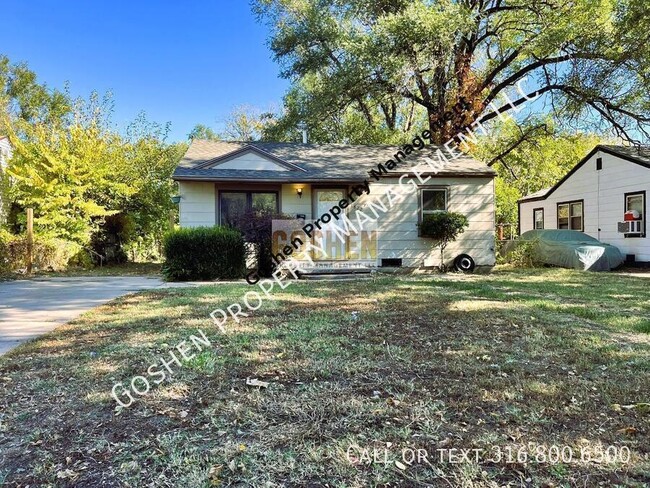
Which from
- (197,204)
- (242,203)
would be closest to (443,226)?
(242,203)

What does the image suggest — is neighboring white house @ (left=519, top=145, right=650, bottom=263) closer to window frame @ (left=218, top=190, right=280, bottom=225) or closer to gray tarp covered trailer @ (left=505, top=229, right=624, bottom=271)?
gray tarp covered trailer @ (left=505, top=229, right=624, bottom=271)

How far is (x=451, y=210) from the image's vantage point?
11305 mm

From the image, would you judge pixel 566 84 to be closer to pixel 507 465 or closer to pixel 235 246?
pixel 235 246

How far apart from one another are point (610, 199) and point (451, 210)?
671 centimetres

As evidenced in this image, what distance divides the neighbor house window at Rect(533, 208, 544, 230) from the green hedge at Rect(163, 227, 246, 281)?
14617 millimetres

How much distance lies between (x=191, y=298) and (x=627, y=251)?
1368cm

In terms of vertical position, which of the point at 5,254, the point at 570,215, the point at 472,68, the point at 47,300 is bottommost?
the point at 47,300

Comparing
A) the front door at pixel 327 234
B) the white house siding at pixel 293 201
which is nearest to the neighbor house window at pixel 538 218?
the front door at pixel 327 234

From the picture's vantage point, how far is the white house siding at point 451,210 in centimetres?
1102

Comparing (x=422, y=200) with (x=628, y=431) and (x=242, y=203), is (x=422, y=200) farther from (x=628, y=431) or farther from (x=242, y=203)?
(x=628, y=431)

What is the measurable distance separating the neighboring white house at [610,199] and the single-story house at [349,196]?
5168 mm

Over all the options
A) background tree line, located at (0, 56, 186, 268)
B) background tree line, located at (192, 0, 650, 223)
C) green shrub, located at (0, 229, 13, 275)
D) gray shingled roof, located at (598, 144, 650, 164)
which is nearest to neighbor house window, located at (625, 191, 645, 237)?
gray shingled roof, located at (598, 144, 650, 164)

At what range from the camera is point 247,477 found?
71.5 inches

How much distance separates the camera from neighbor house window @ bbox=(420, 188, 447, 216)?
441 inches
